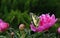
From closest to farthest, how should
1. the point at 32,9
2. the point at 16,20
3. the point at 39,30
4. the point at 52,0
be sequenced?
the point at 39,30 < the point at 16,20 < the point at 32,9 < the point at 52,0

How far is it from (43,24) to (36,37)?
0.22 metres

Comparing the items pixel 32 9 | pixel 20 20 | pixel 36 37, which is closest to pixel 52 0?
pixel 32 9

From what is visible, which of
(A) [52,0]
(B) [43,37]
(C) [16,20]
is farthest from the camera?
(A) [52,0]

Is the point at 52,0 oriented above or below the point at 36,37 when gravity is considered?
above

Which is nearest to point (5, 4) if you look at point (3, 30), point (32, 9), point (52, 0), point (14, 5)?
point (14, 5)

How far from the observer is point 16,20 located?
278 centimetres

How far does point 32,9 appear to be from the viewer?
11.4 feet

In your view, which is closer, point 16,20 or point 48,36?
point 48,36

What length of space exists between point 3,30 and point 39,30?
0.32 m

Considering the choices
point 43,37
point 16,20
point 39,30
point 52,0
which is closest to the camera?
point 39,30

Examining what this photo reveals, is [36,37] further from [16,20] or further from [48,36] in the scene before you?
[16,20]

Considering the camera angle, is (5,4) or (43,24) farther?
(5,4)

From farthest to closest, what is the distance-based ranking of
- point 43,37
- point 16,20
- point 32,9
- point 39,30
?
point 32,9, point 16,20, point 43,37, point 39,30

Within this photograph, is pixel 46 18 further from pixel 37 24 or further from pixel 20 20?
pixel 20 20
